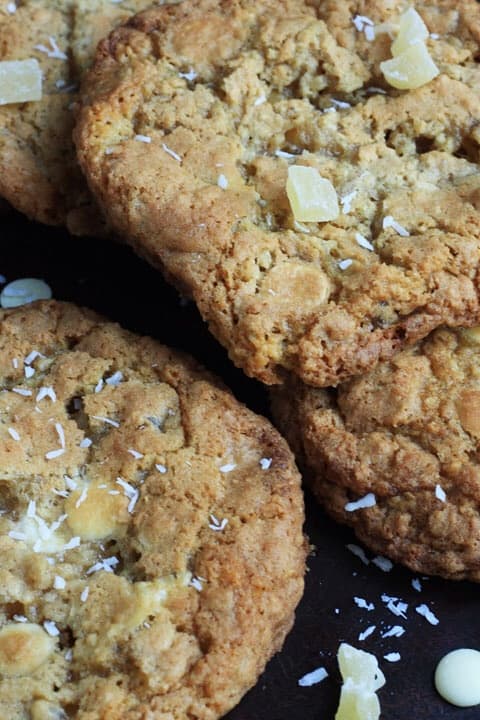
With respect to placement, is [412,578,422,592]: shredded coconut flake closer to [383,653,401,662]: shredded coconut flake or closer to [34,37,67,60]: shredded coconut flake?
[383,653,401,662]: shredded coconut flake

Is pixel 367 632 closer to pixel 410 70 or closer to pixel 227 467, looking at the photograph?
pixel 227 467

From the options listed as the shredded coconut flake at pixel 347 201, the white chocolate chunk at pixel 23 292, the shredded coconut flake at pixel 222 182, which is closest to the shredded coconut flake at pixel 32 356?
the white chocolate chunk at pixel 23 292

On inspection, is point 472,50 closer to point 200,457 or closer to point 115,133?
point 115,133

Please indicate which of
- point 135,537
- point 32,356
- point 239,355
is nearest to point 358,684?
point 135,537

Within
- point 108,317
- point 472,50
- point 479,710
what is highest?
point 472,50

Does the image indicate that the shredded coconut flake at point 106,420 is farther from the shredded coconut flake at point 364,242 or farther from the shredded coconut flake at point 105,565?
the shredded coconut flake at point 364,242

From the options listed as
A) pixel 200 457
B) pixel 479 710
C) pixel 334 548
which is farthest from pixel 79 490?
pixel 479 710
